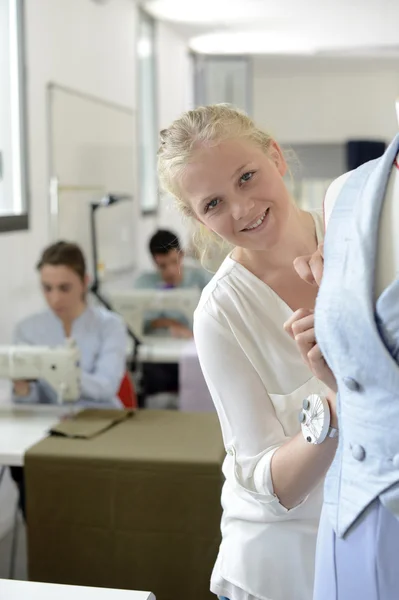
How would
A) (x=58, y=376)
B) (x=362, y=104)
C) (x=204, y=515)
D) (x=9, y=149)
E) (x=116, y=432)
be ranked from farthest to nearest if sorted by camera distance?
1. (x=362, y=104)
2. (x=9, y=149)
3. (x=58, y=376)
4. (x=116, y=432)
5. (x=204, y=515)

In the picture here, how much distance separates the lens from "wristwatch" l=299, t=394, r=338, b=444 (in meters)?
1.02

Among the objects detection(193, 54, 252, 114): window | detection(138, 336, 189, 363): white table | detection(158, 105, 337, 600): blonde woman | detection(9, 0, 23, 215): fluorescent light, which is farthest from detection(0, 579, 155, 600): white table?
detection(193, 54, 252, 114): window

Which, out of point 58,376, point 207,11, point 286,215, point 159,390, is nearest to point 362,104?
point 207,11

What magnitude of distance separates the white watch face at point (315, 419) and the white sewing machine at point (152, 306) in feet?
9.04

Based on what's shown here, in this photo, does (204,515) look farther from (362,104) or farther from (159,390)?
(362,104)

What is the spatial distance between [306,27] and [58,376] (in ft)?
17.2

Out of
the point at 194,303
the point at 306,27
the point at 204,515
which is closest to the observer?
the point at 204,515

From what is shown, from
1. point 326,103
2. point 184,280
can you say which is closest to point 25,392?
point 184,280

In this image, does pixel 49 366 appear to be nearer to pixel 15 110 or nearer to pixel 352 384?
pixel 15 110

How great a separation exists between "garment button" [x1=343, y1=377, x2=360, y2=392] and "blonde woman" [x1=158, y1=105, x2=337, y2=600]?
0.31 metres

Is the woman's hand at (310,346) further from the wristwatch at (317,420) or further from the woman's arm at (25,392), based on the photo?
the woman's arm at (25,392)

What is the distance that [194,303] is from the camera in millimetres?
3941

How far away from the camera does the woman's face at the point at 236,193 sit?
1.21 meters

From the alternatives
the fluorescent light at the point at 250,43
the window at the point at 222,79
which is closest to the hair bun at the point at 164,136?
the fluorescent light at the point at 250,43
